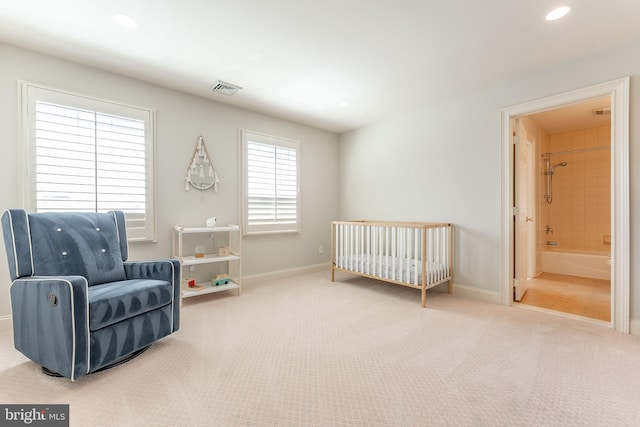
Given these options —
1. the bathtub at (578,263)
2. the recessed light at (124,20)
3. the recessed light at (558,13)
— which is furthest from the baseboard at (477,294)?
the recessed light at (124,20)

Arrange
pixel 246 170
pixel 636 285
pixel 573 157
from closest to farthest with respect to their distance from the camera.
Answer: pixel 636 285, pixel 246 170, pixel 573 157

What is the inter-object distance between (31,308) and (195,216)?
1680mm

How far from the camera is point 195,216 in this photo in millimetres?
3209

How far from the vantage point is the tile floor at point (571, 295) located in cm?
268

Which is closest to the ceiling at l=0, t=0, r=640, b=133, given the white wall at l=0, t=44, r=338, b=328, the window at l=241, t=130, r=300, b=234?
the white wall at l=0, t=44, r=338, b=328

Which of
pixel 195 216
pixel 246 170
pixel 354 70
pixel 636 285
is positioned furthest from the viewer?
pixel 246 170

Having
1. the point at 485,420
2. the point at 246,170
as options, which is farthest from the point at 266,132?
the point at 485,420

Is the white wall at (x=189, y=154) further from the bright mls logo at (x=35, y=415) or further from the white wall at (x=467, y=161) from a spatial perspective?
the bright mls logo at (x=35, y=415)

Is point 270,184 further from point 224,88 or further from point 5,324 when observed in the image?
point 5,324

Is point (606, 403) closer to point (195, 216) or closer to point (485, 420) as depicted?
point (485, 420)

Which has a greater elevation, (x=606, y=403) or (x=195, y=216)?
(x=195, y=216)

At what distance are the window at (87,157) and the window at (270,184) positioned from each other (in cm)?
113

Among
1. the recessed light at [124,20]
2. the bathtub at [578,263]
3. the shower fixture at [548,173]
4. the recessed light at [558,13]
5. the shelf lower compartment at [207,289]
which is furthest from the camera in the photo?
the shower fixture at [548,173]

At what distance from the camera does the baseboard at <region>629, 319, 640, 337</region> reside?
7.02 feet
